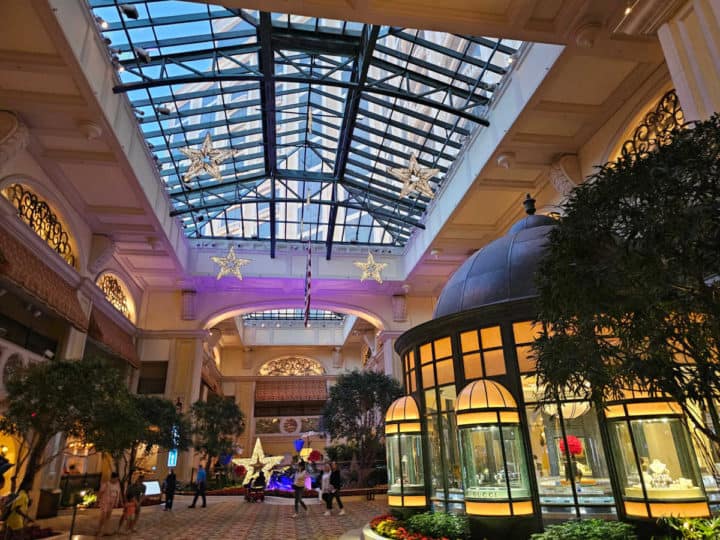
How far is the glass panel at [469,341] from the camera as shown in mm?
7613

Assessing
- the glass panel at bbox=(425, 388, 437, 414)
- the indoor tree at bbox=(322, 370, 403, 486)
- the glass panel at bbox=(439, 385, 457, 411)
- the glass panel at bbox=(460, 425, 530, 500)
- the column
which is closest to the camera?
the column

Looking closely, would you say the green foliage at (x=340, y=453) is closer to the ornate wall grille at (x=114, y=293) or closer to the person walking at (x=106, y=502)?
the ornate wall grille at (x=114, y=293)

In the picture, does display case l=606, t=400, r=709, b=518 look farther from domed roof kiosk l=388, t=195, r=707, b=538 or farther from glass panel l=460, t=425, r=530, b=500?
glass panel l=460, t=425, r=530, b=500

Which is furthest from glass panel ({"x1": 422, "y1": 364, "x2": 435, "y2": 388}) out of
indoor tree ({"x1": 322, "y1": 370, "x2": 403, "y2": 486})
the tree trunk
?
indoor tree ({"x1": 322, "y1": 370, "x2": 403, "y2": 486})

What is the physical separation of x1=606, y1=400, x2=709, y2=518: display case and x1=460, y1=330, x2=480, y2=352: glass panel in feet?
6.62

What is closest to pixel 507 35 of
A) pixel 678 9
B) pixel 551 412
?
pixel 678 9

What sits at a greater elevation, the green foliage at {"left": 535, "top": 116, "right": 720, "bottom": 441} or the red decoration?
the green foliage at {"left": 535, "top": 116, "right": 720, "bottom": 441}

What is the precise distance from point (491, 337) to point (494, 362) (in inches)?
15.0

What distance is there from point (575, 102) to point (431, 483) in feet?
26.5

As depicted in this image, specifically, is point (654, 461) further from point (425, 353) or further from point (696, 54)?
point (696, 54)

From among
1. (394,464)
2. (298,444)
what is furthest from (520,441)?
(298,444)

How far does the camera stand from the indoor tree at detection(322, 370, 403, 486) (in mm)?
18547

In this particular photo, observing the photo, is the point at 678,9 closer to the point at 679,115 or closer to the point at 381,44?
the point at 679,115

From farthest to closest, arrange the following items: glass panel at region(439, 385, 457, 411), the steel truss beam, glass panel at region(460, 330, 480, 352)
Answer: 1. the steel truss beam
2. glass panel at region(439, 385, 457, 411)
3. glass panel at region(460, 330, 480, 352)
